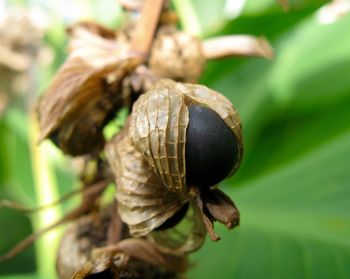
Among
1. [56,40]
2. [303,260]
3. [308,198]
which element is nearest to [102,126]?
[303,260]

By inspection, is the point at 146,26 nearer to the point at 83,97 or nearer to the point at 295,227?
the point at 83,97

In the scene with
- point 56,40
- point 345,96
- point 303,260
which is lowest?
point 303,260

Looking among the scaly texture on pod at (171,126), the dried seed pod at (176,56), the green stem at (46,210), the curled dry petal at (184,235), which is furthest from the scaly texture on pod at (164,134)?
the green stem at (46,210)

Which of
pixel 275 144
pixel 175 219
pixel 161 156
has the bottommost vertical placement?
pixel 275 144

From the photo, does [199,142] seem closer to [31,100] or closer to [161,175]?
[161,175]

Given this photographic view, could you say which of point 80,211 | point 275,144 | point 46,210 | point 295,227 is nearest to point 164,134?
point 80,211
